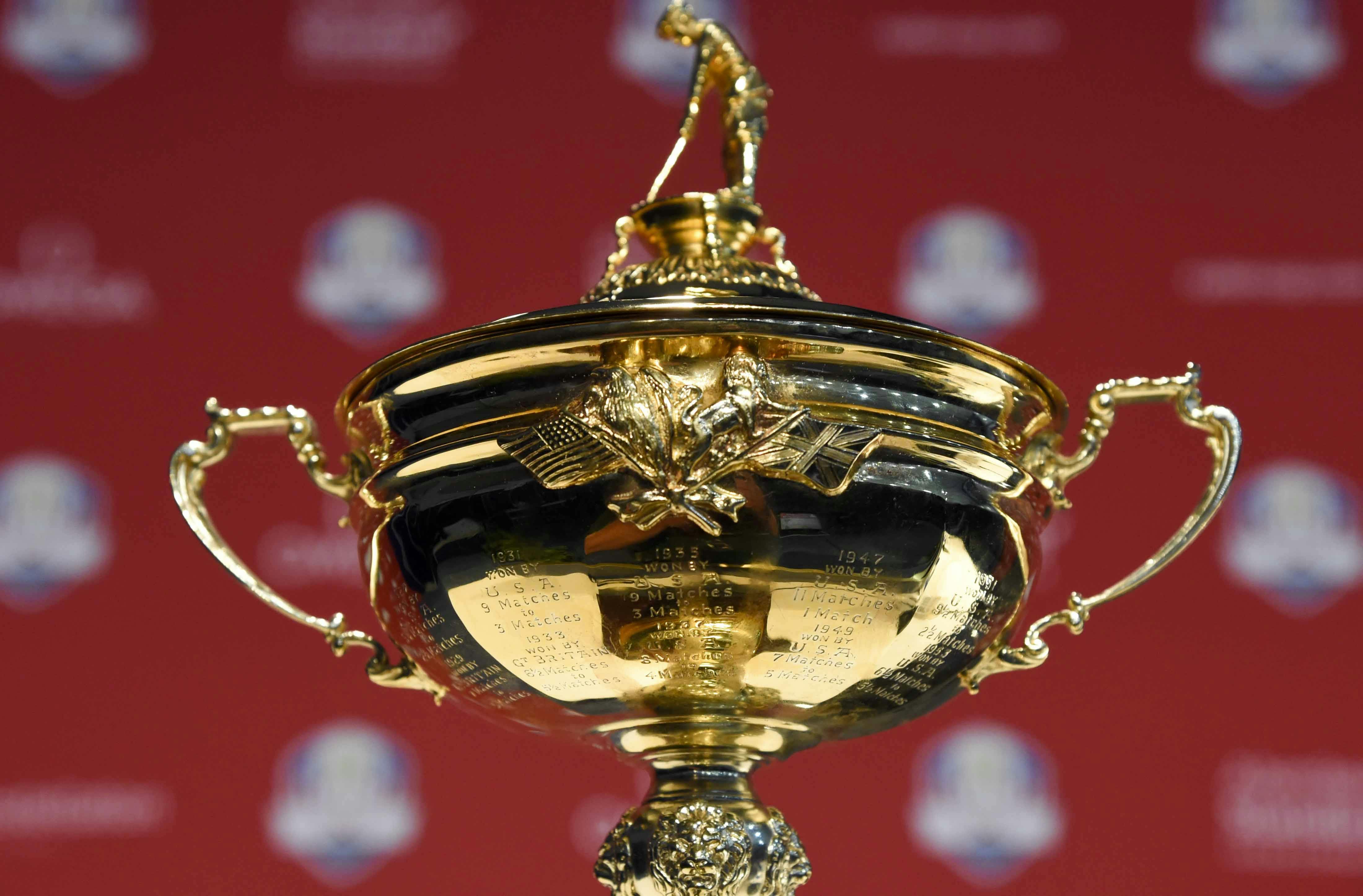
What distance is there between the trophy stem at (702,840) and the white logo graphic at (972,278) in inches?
40.8

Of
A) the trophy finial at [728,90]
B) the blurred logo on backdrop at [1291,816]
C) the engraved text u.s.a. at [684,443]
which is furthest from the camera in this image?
the blurred logo on backdrop at [1291,816]

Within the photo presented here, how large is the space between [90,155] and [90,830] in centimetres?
91

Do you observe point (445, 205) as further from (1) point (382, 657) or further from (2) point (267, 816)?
(1) point (382, 657)

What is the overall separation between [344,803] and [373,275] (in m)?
0.70

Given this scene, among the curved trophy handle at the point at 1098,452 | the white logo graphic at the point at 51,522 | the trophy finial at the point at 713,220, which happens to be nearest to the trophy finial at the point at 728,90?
the trophy finial at the point at 713,220

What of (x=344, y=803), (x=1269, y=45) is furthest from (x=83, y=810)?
(x=1269, y=45)

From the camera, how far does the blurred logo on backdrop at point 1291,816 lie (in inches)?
71.7

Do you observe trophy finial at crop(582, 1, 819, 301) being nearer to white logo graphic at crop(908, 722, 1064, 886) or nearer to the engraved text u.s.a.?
the engraved text u.s.a.

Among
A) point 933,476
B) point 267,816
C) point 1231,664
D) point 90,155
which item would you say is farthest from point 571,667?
point 90,155

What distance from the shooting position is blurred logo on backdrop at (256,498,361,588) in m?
1.91

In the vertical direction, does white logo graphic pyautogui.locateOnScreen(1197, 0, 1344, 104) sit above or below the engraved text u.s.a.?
above

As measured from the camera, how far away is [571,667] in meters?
0.96

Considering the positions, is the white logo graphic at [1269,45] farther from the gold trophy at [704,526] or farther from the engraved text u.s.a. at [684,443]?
the engraved text u.s.a. at [684,443]

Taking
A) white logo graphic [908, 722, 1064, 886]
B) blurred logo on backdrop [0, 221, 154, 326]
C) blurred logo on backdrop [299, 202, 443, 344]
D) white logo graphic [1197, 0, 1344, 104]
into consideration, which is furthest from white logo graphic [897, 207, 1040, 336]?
blurred logo on backdrop [0, 221, 154, 326]
